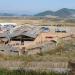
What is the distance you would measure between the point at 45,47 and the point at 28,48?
5.45 feet

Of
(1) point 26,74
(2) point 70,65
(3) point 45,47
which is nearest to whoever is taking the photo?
(2) point 70,65

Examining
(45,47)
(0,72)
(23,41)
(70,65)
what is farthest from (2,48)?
(70,65)

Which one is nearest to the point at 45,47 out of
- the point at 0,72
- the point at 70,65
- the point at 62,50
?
the point at 62,50

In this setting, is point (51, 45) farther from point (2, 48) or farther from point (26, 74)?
point (26, 74)

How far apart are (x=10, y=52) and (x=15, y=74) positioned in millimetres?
16769

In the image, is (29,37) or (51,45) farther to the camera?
(29,37)

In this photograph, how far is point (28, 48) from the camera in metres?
29.7

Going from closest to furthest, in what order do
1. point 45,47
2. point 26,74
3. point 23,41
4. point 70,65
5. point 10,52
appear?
point 70,65
point 26,74
point 10,52
point 45,47
point 23,41

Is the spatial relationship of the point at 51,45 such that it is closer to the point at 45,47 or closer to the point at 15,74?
the point at 45,47

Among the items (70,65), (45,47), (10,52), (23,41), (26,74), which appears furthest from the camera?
(23,41)

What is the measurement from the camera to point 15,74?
10.2 metres

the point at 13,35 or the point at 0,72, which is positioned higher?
the point at 0,72

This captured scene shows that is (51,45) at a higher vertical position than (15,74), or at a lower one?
lower

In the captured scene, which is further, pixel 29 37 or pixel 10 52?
pixel 29 37
